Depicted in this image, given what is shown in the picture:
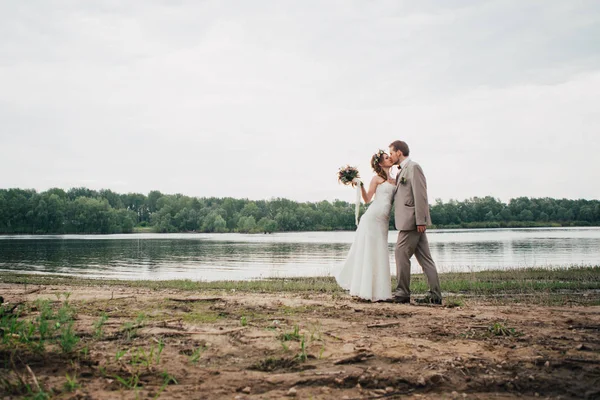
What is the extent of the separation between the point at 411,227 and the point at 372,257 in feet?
3.28

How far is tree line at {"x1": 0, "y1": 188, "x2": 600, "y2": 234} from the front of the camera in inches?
4840

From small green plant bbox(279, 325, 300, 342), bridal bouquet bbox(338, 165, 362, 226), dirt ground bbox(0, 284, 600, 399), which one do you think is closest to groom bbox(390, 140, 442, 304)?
bridal bouquet bbox(338, 165, 362, 226)

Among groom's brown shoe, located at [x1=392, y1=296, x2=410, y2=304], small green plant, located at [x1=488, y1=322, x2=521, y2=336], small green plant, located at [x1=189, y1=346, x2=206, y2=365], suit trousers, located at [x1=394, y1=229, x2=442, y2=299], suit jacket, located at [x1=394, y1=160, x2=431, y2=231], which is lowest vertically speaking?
groom's brown shoe, located at [x1=392, y1=296, x2=410, y2=304]

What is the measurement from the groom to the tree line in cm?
12196

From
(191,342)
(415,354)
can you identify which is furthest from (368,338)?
(191,342)

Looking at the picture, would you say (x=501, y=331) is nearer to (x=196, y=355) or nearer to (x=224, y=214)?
(x=196, y=355)

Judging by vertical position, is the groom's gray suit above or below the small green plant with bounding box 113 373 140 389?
above

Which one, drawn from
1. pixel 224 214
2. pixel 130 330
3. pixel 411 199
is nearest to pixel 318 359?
pixel 130 330

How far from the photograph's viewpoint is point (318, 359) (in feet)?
13.1

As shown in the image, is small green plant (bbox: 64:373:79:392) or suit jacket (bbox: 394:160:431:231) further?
suit jacket (bbox: 394:160:431:231)

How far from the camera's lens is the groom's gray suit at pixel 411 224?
26.6 ft

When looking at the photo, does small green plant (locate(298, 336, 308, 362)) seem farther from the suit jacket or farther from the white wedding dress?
the suit jacket

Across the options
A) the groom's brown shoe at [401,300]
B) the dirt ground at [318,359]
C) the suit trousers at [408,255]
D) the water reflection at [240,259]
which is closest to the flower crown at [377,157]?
the suit trousers at [408,255]

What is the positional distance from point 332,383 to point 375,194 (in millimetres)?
5737
